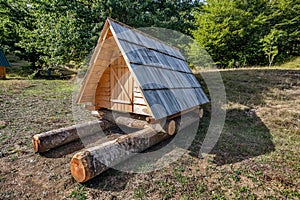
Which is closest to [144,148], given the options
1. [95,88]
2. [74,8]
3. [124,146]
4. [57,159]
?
[124,146]

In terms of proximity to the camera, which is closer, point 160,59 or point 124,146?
point 124,146

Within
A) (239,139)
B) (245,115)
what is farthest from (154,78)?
(245,115)

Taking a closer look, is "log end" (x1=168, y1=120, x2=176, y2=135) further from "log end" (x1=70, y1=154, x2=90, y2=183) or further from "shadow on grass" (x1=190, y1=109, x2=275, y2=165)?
"log end" (x1=70, y1=154, x2=90, y2=183)

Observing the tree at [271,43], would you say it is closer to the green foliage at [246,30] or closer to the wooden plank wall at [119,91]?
the green foliage at [246,30]

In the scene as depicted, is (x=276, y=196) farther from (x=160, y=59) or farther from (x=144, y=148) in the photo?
(x=160, y=59)

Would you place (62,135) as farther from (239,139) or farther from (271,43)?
(271,43)

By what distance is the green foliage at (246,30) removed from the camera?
49.2 ft

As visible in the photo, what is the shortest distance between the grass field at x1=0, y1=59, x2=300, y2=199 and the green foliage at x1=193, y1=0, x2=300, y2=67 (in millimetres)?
10180

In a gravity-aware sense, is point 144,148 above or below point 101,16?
below

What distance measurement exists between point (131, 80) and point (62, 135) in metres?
2.25

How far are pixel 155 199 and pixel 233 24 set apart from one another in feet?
55.4

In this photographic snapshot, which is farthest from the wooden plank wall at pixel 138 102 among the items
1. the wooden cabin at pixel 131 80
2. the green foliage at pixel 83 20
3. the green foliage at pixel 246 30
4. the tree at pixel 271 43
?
the tree at pixel 271 43

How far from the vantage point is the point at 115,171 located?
3.54 metres

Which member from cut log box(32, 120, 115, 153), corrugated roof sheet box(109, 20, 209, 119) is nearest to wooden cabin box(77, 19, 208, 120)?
corrugated roof sheet box(109, 20, 209, 119)
